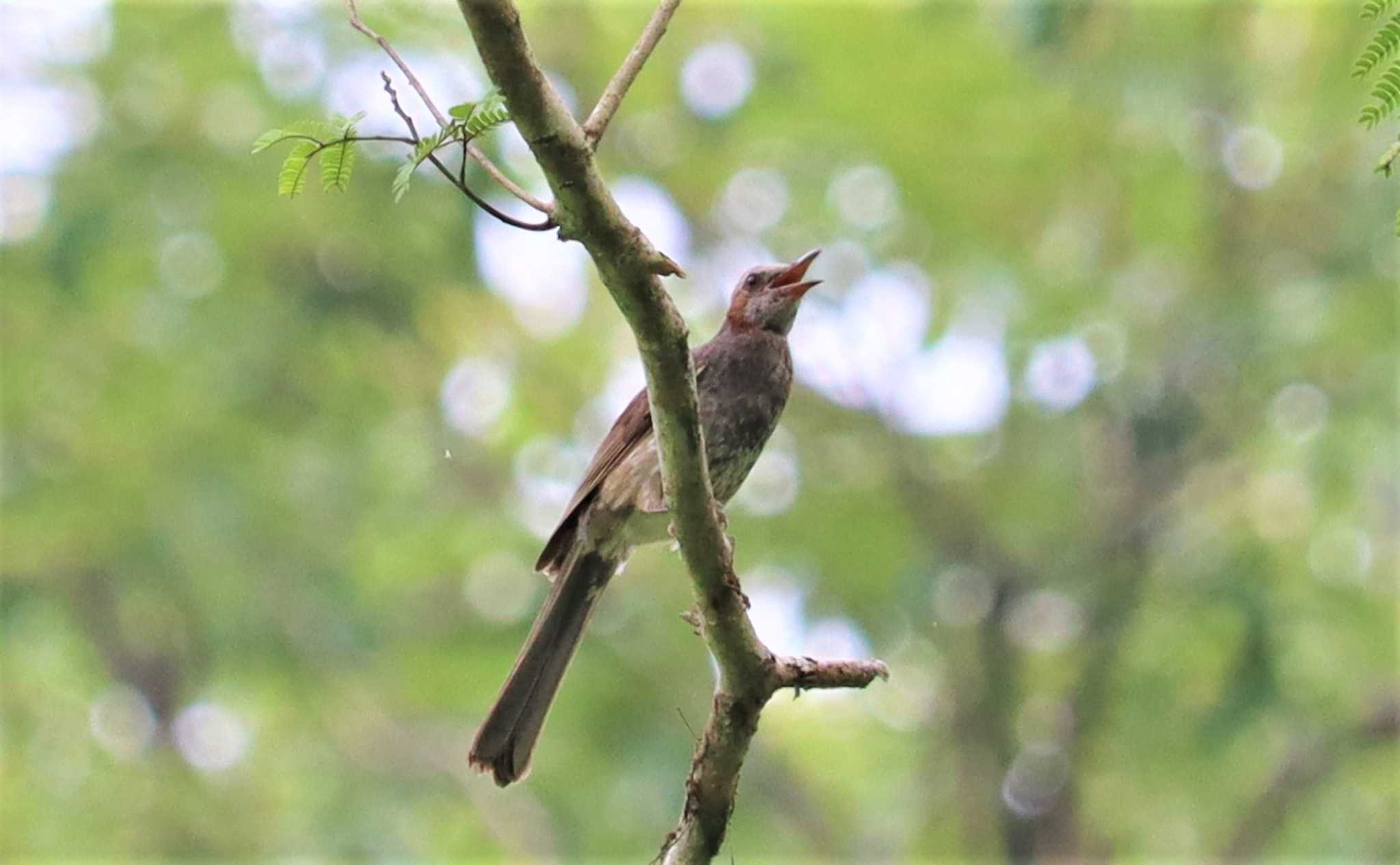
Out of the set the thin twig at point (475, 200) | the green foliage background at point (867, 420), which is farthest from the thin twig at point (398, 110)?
the green foliage background at point (867, 420)

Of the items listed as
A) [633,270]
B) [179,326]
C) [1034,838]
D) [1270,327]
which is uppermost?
[179,326]

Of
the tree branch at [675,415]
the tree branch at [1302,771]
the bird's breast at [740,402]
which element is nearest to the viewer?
the tree branch at [675,415]

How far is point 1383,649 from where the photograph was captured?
11.1 metres

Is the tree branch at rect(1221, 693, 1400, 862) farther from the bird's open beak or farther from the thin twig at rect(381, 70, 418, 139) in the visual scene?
the thin twig at rect(381, 70, 418, 139)

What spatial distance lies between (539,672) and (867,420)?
5.09 meters

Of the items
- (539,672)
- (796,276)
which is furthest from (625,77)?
(796,276)

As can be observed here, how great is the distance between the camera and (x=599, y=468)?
5578 mm

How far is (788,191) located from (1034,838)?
416cm

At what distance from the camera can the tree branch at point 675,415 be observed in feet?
9.78

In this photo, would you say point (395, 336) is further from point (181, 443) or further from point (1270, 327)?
point (1270, 327)

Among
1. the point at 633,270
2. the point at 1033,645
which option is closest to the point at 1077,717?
the point at 1033,645

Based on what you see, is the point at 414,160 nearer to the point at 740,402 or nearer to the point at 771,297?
the point at 740,402

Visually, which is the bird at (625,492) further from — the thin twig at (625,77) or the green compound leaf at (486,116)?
the green compound leaf at (486,116)

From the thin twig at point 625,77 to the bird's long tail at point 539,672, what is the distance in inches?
85.3
